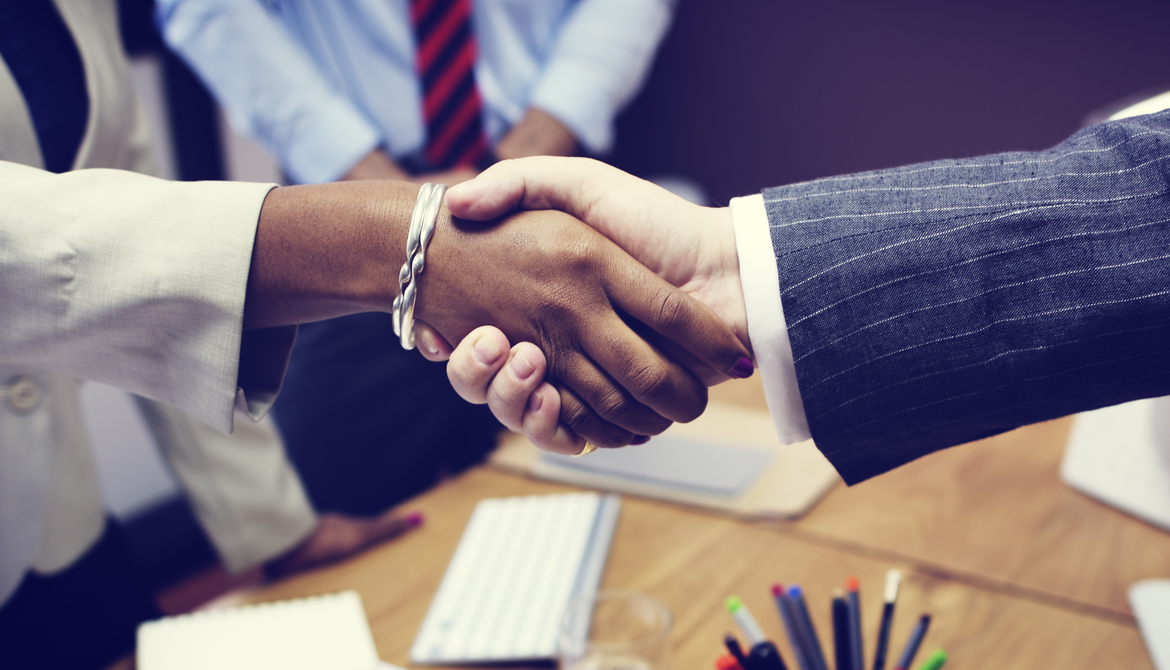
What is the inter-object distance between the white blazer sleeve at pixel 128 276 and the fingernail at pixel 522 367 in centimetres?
21

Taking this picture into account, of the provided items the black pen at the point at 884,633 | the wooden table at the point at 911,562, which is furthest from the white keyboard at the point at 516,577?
the black pen at the point at 884,633

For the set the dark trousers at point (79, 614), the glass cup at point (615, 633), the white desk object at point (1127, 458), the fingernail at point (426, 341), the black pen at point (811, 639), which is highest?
the white desk object at point (1127, 458)

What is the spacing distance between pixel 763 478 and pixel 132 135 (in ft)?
2.80

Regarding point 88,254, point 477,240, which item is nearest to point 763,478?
point 477,240

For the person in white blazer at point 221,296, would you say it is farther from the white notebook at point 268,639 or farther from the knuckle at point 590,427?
the white notebook at point 268,639

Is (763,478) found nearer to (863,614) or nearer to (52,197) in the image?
(863,614)

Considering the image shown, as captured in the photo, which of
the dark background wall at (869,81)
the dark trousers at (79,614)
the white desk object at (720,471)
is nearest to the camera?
the dark trousers at (79,614)

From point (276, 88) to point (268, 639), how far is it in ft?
3.00

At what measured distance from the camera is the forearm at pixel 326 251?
1.97 feet

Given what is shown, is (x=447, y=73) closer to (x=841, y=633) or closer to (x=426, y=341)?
(x=426, y=341)

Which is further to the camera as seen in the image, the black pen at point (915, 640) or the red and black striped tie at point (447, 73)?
the red and black striped tie at point (447, 73)

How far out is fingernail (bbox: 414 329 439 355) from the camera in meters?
0.69

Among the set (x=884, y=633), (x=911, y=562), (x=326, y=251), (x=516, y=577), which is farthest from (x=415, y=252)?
(x=911, y=562)

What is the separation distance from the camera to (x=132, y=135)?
2.97ft
